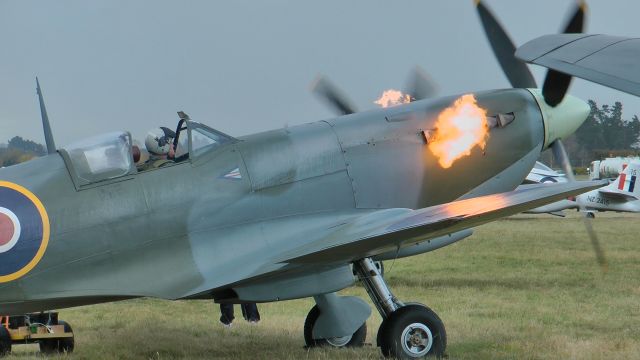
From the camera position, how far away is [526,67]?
30.2 ft

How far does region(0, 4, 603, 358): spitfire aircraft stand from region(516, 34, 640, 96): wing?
226 centimetres

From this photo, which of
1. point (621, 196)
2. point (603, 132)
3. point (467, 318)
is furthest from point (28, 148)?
point (603, 132)

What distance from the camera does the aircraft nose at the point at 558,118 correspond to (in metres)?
8.73

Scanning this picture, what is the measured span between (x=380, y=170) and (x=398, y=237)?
151 centimetres

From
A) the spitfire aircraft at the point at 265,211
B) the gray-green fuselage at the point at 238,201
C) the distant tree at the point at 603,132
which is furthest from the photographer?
the distant tree at the point at 603,132

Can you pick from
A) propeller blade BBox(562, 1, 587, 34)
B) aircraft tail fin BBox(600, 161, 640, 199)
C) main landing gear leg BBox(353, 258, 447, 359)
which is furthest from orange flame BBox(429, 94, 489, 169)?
aircraft tail fin BBox(600, 161, 640, 199)

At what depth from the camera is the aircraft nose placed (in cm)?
873

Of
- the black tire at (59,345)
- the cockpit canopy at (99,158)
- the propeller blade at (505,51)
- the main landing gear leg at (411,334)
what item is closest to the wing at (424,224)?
the main landing gear leg at (411,334)

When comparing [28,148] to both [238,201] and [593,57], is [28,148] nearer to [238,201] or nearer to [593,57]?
[238,201]

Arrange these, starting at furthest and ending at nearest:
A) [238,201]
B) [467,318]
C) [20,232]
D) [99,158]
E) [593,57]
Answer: [467,318] → [238,201] → [99,158] → [20,232] → [593,57]

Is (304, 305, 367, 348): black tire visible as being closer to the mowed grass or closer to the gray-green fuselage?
the mowed grass

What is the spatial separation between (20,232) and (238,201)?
73.8 inches

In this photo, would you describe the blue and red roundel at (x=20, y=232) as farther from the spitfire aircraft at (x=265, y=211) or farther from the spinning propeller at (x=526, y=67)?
the spinning propeller at (x=526, y=67)

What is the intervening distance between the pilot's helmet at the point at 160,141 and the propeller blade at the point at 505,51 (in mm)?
4003
